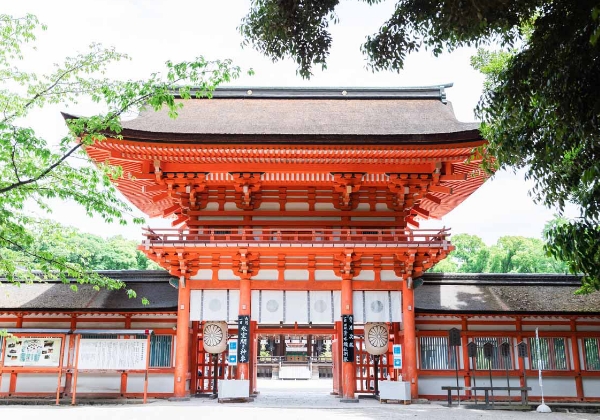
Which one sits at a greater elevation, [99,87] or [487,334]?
[99,87]

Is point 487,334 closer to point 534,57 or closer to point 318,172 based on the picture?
point 318,172

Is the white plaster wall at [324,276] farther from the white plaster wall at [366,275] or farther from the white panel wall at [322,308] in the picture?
the white plaster wall at [366,275]

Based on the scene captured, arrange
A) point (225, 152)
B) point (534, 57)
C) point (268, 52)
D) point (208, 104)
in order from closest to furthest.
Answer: point (534, 57), point (268, 52), point (225, 152), point (208, 104)

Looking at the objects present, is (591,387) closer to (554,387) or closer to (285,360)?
(554,387)

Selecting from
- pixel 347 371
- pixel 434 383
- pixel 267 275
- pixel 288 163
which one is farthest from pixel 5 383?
pixel 434 383

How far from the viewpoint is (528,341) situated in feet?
53.3

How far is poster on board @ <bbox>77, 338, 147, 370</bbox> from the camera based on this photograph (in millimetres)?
14180

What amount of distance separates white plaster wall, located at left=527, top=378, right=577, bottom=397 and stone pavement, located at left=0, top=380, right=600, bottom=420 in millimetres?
2648

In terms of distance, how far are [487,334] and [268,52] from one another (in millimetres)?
11390

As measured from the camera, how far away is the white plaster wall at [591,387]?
15.7 m

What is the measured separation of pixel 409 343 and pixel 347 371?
6.20 ft

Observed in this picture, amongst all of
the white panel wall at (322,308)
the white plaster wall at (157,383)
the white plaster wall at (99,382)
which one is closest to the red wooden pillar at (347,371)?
the white panel wall at (322,308)

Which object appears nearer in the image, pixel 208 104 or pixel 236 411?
pixel 236 411

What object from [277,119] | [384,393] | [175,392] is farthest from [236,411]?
[277,119]
